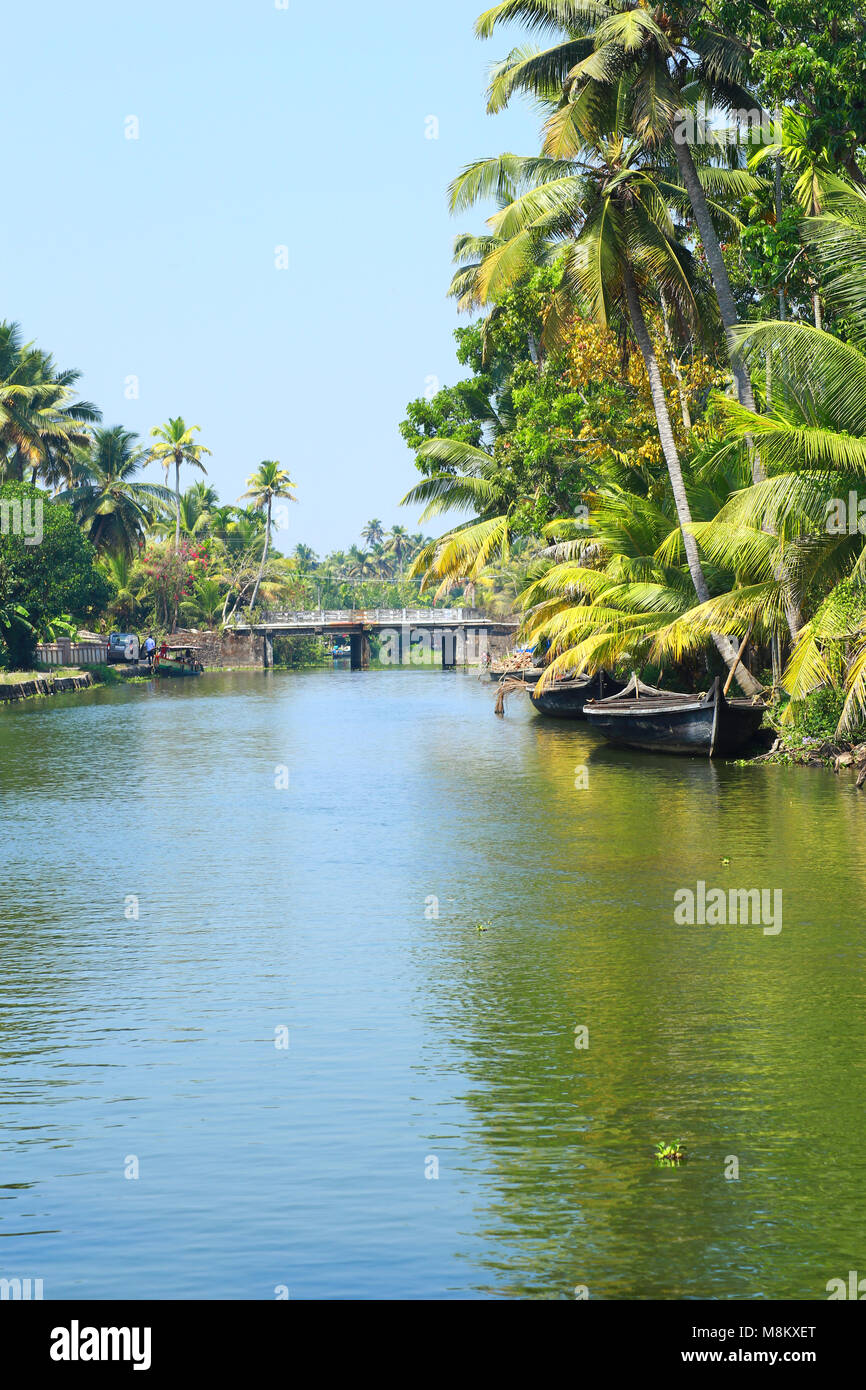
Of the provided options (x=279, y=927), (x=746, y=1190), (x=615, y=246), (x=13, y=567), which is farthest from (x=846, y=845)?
(x=13, y=567)

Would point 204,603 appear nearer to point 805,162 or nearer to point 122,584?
point 122,584

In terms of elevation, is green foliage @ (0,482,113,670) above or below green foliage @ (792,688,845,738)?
above

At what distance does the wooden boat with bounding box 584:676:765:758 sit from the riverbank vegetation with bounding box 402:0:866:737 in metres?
0.86

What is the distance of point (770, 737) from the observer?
3003 centimetres

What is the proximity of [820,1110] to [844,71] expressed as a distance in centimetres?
1862

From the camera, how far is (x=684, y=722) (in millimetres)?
29609

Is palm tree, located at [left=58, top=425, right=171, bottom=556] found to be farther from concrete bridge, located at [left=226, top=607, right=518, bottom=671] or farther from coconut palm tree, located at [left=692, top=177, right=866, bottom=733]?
coconut palm tree, located at [left=692, top=177, right=866, bottom=733]

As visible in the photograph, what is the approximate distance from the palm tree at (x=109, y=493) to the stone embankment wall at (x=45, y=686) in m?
14.2

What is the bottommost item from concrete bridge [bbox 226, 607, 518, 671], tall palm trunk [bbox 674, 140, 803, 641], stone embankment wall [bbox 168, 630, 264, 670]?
stone embankment wall [bbox 168, 630, 264, 670]

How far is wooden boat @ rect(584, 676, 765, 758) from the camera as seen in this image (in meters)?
Answer: 29.0

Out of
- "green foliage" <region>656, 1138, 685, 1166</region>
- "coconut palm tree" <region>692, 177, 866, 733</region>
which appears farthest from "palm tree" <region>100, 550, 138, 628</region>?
"green foliage" <region>656, 1138, 685, 1166</region>

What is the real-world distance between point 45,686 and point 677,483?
39.4m

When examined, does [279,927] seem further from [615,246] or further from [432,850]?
[615,246]

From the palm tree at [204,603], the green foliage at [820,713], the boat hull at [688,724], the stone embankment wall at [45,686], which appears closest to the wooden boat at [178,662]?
the palm tree at [204,603]
